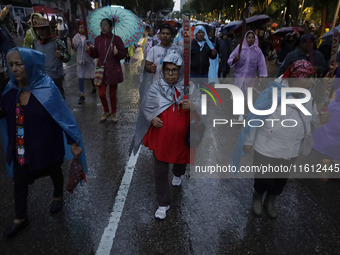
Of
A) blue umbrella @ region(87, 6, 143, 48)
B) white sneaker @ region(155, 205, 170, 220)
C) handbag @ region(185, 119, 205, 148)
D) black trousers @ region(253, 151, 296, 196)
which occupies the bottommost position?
white sneaker @ region(155, 205, 170, 220)

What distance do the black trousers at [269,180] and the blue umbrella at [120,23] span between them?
402 centimetres

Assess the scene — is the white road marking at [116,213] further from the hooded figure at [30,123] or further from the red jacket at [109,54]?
the red jacket at [109,54]

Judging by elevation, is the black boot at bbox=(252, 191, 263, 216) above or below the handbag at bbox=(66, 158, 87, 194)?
below

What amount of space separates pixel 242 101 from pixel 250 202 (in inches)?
168

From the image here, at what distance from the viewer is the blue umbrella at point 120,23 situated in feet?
19.6

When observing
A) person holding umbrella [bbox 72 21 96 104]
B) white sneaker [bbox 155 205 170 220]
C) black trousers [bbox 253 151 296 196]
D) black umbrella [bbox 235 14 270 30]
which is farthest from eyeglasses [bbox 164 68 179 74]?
black umbrella [bbox 235 14 270 30]

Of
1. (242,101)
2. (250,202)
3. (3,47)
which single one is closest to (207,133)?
(242,101)

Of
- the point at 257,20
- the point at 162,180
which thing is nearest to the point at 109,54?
the point at 162,180

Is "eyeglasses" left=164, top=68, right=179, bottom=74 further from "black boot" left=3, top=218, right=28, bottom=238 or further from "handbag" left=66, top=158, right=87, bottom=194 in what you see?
"black boot" left=3, top=218, right=28, bottom=238

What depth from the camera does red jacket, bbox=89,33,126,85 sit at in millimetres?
5883

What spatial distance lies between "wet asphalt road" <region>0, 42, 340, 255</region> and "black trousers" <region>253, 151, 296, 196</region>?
0.35 meters

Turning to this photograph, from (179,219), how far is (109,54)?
388cm

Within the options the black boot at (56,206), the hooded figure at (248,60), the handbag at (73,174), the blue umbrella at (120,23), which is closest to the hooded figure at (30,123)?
the handbag at (73,174)

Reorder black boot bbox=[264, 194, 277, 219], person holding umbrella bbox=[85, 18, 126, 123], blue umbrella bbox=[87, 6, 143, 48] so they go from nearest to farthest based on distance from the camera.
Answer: black boot bbox=[264, 194, 277, 219]
person holding umbrella bbox=[85, 18, 126, 123]
blue umbrella bbox=[87, 6, 143, 48]
